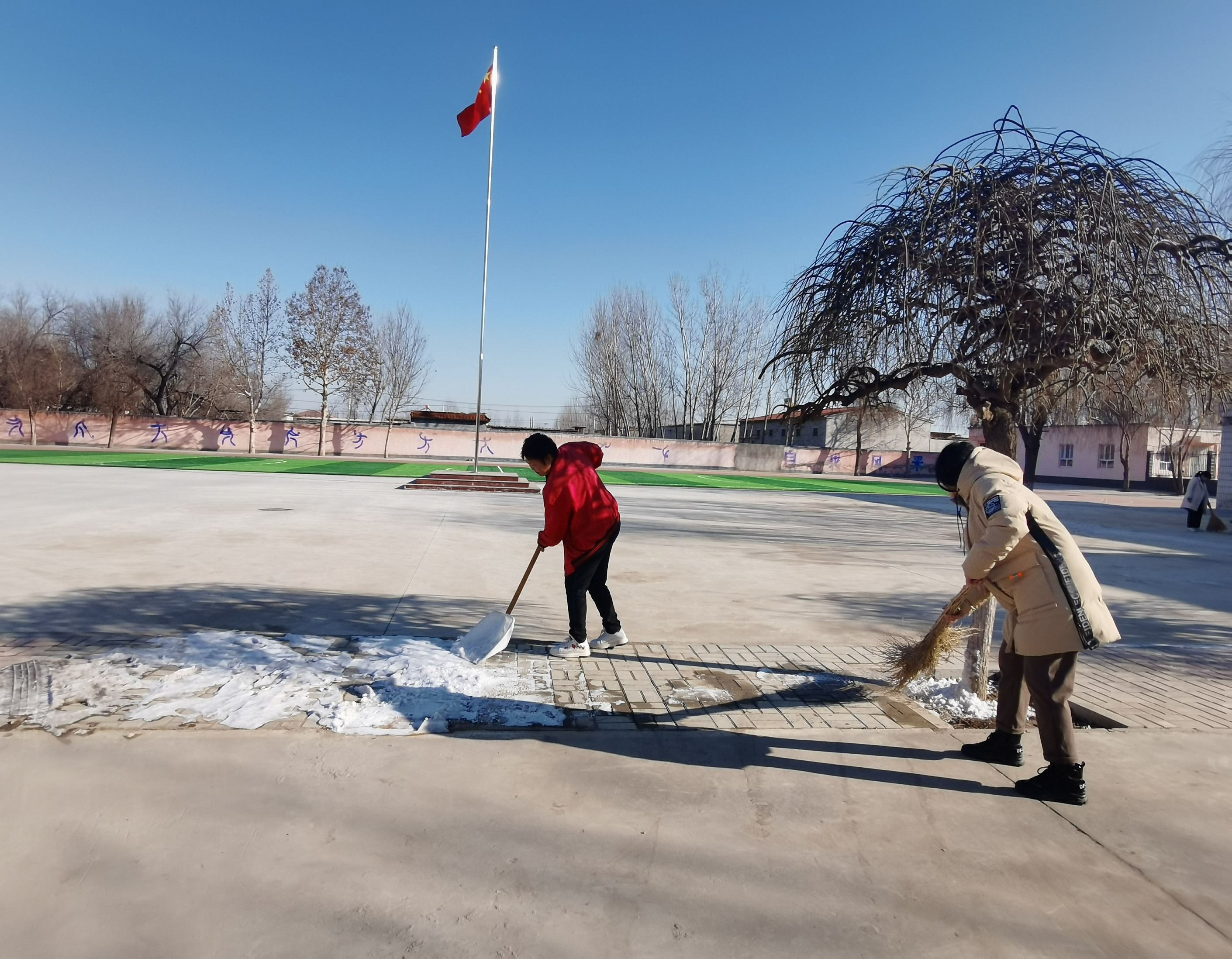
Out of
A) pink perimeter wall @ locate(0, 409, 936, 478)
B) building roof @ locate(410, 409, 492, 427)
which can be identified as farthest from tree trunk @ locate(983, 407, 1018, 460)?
building roof @ locate(410, 409, 492, 427)

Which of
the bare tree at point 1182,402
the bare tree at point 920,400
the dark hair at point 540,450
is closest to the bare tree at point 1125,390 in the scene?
the bare tree at point 1182,402

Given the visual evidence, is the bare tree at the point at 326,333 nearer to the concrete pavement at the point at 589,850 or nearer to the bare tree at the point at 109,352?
the bare tree at the point at 109,352

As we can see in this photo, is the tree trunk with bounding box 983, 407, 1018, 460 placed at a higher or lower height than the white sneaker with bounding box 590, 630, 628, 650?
higher

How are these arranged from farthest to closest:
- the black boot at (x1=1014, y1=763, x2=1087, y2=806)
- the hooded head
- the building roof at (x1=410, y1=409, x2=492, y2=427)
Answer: the building roof at (x1=410, y1=409, x2=492, y2=427) → the hooded head → the black boot at (x1=1014, y1=763, x2=1087, y2=806)

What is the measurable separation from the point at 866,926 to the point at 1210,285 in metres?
4.81

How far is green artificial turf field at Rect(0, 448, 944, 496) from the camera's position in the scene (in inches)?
1166

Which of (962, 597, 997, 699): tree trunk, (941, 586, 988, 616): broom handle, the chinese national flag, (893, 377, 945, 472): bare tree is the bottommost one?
(962, 597, 997, 699): tree trunk

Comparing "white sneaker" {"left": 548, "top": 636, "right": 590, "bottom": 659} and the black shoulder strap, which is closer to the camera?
the black shoulder strap

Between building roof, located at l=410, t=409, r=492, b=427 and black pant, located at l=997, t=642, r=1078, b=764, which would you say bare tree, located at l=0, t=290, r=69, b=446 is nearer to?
building roof, located at l=410, t=409, r=492, b=427

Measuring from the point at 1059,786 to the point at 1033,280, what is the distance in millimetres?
3123

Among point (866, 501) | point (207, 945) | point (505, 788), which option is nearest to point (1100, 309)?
point (505, 788)

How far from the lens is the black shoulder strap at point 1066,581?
3381 mm

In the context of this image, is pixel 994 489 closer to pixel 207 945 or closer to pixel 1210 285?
pixel 1210 285

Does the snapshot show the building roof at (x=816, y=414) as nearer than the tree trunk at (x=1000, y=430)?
No
